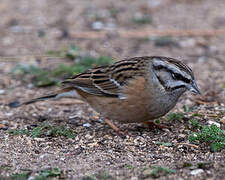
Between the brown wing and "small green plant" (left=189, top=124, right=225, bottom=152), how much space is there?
0.97m

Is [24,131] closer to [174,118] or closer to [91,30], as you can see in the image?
[174,118]

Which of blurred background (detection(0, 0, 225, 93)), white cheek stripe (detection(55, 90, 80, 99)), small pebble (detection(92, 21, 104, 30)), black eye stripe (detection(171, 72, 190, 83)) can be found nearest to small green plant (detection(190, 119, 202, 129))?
black eye stripe (detection(171, 72, 190, 83))

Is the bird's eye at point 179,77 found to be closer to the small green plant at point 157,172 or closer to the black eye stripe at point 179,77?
the black eye stripe at point 179,77

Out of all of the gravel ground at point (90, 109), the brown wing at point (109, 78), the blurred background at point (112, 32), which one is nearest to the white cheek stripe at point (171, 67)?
the brown wing at point (109, 78)

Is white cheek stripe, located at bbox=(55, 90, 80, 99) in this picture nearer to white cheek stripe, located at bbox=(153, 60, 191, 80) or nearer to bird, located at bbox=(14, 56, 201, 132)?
bird, located at bbox=(14, 56, 201, 132)

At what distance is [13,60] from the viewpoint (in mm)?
7816

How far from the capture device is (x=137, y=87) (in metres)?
5.13

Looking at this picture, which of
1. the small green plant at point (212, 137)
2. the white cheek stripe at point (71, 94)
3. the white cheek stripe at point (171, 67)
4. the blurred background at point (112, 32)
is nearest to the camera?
the small green plant at point (212, 137)

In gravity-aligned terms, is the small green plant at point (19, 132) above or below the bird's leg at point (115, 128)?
above

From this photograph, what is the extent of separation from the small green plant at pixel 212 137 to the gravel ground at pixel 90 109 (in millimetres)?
79

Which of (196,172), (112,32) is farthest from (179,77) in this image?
(112,32)

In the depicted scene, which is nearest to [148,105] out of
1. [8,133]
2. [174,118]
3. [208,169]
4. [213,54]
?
[174,118]

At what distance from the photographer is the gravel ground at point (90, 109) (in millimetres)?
4391

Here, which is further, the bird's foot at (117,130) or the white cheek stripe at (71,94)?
the white cheek stripe at (71,94)
